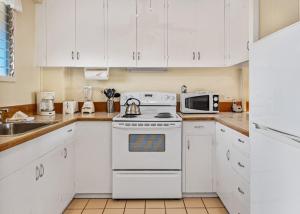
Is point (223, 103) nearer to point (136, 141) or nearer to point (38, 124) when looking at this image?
point (136, 141)

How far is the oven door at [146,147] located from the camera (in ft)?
10.0

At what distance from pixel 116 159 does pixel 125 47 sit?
4.28ft

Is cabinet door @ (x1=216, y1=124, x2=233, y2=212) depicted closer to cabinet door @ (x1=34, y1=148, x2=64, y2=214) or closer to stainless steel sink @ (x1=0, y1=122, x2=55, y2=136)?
cabinet door @ (x1=34, y1=148, x2=64, y2=214)

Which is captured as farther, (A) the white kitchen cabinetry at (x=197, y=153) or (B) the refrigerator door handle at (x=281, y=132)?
(A) the white kitchen cabinetry at (x=197, y=153)

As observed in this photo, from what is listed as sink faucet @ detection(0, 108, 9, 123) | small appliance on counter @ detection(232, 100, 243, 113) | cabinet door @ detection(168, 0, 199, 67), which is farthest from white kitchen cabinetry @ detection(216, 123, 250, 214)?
sink faucet @ detection(0, 108, 9, 123)

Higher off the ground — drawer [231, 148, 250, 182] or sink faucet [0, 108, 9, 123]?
sink faucet [0, 108, 9, 123]

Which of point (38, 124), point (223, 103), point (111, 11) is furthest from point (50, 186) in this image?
point (223, 103)

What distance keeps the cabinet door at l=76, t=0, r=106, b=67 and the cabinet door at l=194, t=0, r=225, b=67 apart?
1124 millimetres

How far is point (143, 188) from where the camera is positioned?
10.1 feet

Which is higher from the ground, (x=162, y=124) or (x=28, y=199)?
(x=162, y=124)

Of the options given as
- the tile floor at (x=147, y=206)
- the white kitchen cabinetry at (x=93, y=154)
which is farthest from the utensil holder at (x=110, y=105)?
the tile floor at (x=147, y=206)

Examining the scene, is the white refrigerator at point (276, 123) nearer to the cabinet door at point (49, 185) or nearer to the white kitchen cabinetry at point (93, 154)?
the cabinet door at point (49, 185)

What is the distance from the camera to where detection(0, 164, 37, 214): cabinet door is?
1559mm

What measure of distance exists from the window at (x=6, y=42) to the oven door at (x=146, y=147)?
3.84 ft
